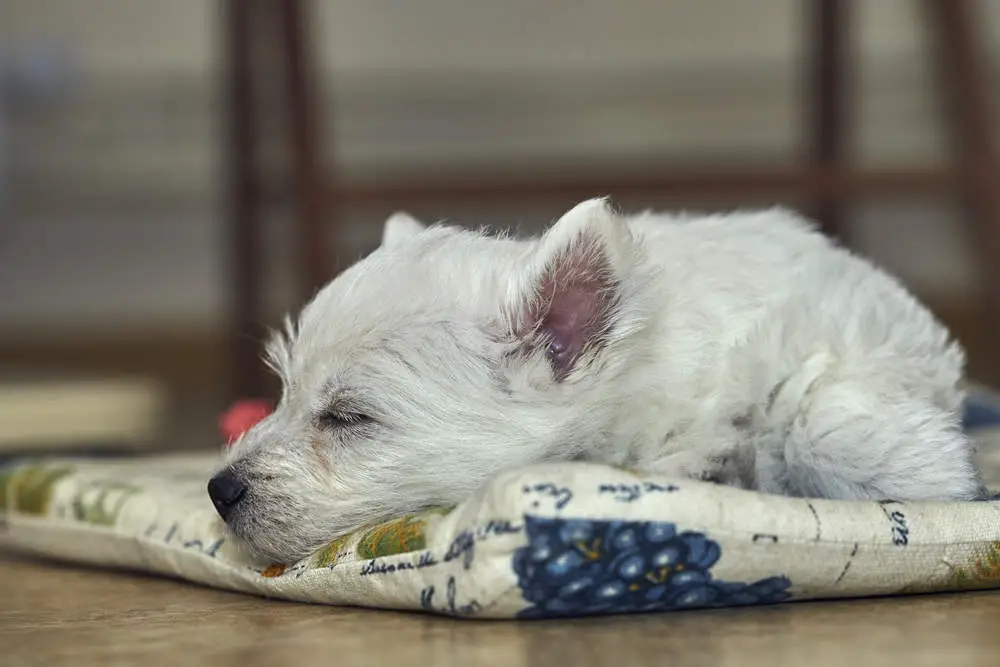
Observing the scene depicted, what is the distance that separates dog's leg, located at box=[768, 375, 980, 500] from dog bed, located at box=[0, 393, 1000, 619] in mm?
113

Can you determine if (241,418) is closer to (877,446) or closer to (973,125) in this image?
(877,446)

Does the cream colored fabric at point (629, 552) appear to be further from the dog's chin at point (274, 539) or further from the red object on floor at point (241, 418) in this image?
the red object on floor at point (241, 418)

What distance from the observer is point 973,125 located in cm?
378

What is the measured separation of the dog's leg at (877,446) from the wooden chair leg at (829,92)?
2854 millimetres

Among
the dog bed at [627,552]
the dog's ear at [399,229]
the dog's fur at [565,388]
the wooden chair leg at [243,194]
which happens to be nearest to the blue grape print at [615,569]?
the dog bed at [627,552]

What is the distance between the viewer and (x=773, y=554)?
163 centimetres

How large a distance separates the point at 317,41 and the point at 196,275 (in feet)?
3.67

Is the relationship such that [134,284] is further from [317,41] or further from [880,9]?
[880,9]

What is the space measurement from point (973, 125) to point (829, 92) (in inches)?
41.3

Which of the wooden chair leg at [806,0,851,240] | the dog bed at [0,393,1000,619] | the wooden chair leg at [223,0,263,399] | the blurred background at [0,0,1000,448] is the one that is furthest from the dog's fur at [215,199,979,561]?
the blurred background at [0,0,1000,448]

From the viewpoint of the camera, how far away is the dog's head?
1.84 meters

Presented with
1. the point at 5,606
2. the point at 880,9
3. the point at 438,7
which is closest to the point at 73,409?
the point at 5,606

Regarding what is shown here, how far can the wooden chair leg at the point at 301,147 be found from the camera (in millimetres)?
3520

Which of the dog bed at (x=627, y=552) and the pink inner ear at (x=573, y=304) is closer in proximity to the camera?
the dog bed at (x=627, y=552)
